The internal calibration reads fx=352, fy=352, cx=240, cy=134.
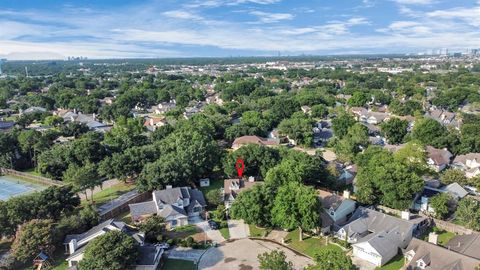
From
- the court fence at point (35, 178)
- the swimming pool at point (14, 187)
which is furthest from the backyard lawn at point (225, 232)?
the swimming pool at point (14, 187)

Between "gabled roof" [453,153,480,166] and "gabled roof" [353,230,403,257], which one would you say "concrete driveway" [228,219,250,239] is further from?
"gabled roof" [453,153,480,166]

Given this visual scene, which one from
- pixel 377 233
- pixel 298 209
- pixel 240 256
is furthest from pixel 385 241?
pixel 240 256

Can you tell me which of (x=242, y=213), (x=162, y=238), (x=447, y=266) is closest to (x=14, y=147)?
(x=162, y=238)

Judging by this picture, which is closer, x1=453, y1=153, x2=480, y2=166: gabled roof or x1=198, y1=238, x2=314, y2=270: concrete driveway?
x1=198, y1=238, x2=314, y2=270: concrete driveway

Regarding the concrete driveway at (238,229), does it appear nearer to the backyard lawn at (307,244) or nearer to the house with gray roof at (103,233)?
the backyard lawn at (307,244)

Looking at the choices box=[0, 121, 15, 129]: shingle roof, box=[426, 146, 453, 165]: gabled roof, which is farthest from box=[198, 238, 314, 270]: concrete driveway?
Result: box=[0, 121, 15, 129]: shingle roof

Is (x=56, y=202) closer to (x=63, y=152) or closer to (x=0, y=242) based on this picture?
(x=0, y=242)
